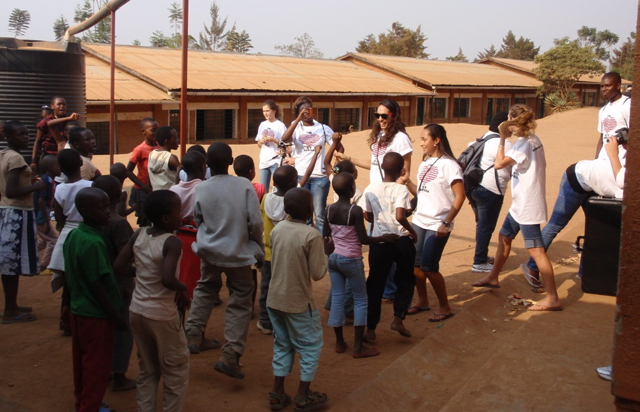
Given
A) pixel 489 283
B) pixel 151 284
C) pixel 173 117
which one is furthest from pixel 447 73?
pixel 151 284

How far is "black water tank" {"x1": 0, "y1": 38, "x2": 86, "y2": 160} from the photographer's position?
30.3 feet

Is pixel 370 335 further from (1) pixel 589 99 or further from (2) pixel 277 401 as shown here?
(1) pixel 589 99

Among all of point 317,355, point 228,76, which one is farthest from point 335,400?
point 228,76

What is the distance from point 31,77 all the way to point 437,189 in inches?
267

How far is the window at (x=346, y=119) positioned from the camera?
3041 centimetres

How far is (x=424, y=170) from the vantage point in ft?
18.3

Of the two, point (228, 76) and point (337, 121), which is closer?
point (228, 76)

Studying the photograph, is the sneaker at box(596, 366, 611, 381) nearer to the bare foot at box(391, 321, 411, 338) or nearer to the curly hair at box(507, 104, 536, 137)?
the bare foot at box(391, 321, 411, 338)

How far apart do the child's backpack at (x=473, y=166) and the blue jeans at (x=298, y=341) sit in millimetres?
3203

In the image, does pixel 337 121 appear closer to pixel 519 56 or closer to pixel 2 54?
pixel 2 54

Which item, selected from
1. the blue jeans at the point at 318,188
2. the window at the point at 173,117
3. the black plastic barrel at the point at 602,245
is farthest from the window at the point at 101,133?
the black plastic barrel at the point at 602,245

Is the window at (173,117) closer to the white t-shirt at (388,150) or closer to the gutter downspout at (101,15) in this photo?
the gutter downspout at (101,15)

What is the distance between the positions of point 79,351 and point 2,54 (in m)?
6.98

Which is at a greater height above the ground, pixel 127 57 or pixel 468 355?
pixel 127 57
